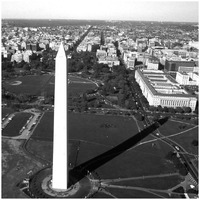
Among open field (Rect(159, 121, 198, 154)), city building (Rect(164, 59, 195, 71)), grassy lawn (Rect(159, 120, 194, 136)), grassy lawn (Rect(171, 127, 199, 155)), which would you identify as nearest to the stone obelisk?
grassy lawn (Rect(171, 127, 199, 155))

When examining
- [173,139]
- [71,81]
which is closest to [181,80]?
[71,81]

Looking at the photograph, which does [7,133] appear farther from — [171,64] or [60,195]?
[171,64]

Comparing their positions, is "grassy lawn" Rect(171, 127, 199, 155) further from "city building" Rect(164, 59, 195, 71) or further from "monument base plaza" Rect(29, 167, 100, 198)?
"city building" Rect(164, 59, 195, 71)

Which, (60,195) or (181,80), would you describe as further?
(181,80)

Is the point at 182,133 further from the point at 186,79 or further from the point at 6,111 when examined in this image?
the point at 186,79

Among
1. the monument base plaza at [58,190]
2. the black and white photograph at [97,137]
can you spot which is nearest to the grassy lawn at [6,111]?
the black and white photograph at [97,137]

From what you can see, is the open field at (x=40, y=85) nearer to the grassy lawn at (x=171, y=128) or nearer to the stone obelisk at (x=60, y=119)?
the grassy lawn at (x=171, y=128)

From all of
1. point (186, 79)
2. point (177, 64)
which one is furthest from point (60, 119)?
point (177, 64)
